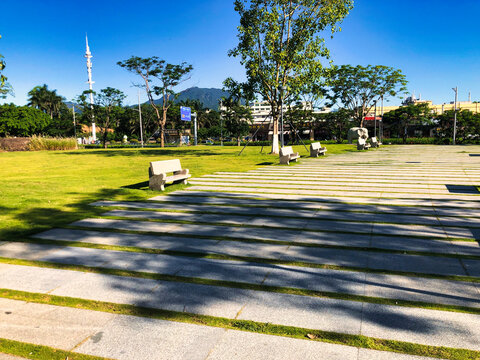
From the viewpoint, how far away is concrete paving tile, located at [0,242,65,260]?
4.81 metres

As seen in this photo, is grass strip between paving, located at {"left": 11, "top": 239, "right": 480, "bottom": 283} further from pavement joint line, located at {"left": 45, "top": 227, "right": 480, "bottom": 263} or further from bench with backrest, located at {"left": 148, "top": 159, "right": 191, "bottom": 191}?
bench with backrest, located at {"left": 148, "top": 159, "right": 191, "bottom": 191}

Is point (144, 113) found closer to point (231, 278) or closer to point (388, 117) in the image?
point (388, 117)

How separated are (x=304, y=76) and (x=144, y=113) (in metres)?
63.9

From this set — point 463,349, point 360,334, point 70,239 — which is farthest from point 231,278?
point 70,239

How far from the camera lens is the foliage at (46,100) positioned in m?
89.8

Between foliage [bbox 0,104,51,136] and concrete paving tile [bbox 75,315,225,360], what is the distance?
216ft

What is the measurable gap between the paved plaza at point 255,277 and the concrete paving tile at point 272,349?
0.01 meters

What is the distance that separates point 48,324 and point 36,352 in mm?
429

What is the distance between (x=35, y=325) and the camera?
309 cm

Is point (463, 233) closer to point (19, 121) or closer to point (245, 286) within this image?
point (245, 286)

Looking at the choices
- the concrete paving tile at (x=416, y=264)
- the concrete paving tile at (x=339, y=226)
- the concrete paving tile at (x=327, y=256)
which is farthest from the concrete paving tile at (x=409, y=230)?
the concrete paving tile at (x=327, y=256)

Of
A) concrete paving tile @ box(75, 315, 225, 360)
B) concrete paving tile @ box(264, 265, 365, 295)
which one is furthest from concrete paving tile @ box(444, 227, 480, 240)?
concrete paving tile @ box(75, 315, 225, 360)

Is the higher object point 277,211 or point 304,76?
point 304,76

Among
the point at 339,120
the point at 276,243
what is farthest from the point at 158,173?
the point at 339,120
